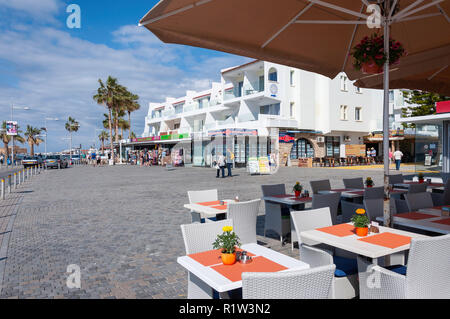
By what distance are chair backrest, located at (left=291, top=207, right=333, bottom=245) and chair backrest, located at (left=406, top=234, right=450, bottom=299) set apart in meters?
1.47

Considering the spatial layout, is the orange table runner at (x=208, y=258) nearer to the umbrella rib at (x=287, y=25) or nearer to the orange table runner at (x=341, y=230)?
the orange table runner at (x=341, y=230)

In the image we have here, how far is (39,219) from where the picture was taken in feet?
Result: 26.7

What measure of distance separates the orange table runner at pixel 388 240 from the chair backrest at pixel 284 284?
53.6 inches

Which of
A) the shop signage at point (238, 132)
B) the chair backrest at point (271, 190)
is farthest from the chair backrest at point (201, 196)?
the shop signage at point (238, 132)

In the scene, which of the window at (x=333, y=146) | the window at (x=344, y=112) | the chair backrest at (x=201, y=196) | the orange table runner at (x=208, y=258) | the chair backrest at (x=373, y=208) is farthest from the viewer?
the window at (x=333, y=146)

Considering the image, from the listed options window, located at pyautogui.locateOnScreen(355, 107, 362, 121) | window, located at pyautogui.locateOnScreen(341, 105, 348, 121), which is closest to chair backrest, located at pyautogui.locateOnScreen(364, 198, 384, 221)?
window, located at pyautogui.locateOnScreen(341, 105, 348, 121)

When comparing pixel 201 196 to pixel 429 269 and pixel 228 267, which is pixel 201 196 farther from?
pixel 429 269

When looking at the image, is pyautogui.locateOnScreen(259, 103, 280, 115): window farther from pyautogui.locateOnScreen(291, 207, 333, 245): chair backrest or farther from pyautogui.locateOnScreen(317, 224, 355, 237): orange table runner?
pyautogui.locateOnScreen(317, 224, 355, 237): orange table runner

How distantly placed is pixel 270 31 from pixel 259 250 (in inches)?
111

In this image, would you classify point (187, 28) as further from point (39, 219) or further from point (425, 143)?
point (425, 143)

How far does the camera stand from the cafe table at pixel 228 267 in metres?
2.33

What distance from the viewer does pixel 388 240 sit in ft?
10.3

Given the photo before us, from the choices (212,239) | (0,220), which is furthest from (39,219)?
(212,239)

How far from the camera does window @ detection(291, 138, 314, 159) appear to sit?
3180cm
